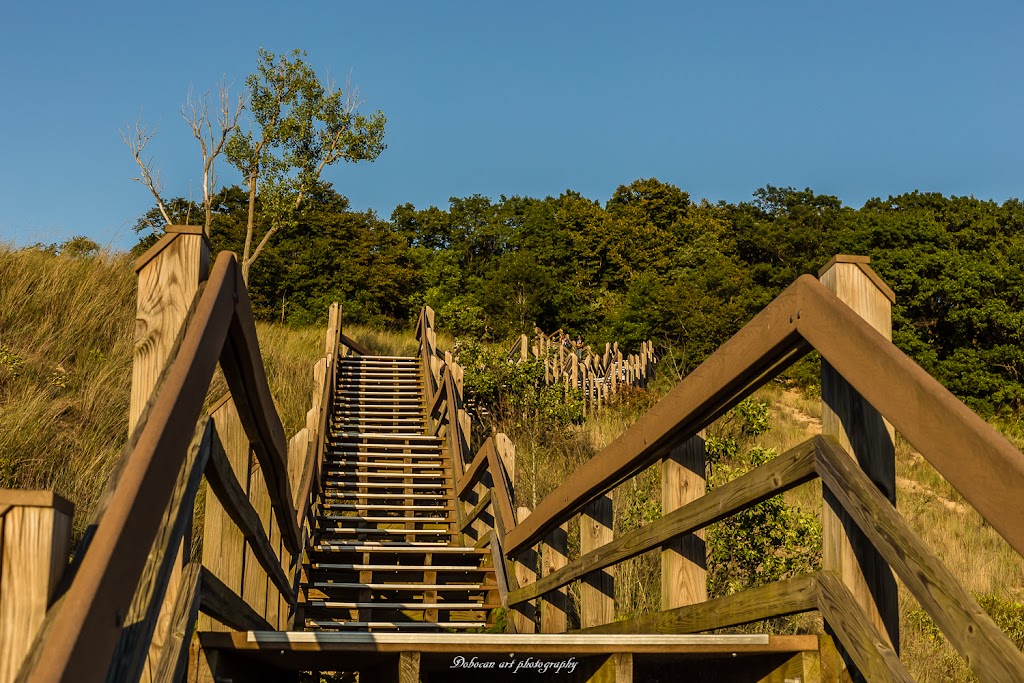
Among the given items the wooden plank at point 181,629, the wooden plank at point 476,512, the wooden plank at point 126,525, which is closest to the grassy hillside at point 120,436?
the wooden plank at point 476,512

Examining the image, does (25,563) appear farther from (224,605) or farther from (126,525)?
(224,605)

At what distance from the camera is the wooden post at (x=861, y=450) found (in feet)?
6.28

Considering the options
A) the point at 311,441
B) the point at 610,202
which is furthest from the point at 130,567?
the point at 610,202

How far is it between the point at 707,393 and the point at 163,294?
1.25 m

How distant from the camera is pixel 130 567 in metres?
1.10

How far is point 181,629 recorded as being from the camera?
1.91m

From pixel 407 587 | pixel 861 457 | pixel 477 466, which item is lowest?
pixel 861 457

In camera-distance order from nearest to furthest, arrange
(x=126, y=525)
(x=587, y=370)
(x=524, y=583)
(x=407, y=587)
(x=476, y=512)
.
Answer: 1. (x=126, y=525)
2. (x=524, y=583)
3. (x=407, y=587)
4. (x=476, y=512)
5. (x=587, y=370)

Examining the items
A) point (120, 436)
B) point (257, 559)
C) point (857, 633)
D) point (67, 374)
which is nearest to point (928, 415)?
point (857, 633)

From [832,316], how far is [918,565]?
0.46 m

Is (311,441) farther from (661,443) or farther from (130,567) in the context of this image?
(130,567)

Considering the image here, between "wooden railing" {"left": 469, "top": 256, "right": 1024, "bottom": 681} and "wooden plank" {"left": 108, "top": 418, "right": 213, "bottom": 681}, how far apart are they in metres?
1.12

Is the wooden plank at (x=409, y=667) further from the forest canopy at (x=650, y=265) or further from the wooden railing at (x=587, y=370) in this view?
the forest canopy at (x=650, y=265)

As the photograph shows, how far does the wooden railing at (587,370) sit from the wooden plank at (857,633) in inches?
492
